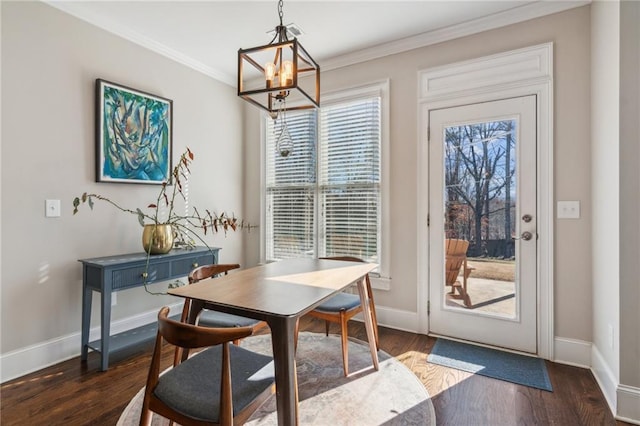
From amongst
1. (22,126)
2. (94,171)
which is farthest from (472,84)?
(22,126)

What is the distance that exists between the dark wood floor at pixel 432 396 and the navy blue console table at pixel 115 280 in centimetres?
14

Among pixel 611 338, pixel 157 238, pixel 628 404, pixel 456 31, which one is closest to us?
pixel 628 404

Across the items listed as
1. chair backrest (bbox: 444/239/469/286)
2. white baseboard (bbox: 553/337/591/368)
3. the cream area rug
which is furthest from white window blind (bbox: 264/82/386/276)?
white baseboard (bbox: 553/337/591/368)

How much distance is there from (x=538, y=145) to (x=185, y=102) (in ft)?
10.7

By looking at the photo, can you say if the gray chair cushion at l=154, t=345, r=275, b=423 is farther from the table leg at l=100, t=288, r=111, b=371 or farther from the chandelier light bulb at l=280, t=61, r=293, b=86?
the chandelier light bulb at l=280, t=61, r=293, b=86

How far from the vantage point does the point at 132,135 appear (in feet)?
9.55

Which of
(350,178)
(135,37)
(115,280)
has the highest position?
(135,37)

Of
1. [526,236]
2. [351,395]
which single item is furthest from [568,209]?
[351,395]

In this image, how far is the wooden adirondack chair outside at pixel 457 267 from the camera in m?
2.82

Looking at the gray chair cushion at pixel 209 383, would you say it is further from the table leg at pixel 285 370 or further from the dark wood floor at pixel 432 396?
the dark wood floor at pixel 432 396

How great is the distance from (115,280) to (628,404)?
328 centimetres

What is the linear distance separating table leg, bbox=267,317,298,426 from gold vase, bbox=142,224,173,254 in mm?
1806

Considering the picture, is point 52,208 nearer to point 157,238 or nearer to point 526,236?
point 157,238

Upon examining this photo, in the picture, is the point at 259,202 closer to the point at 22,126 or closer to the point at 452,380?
the point at 22,126
